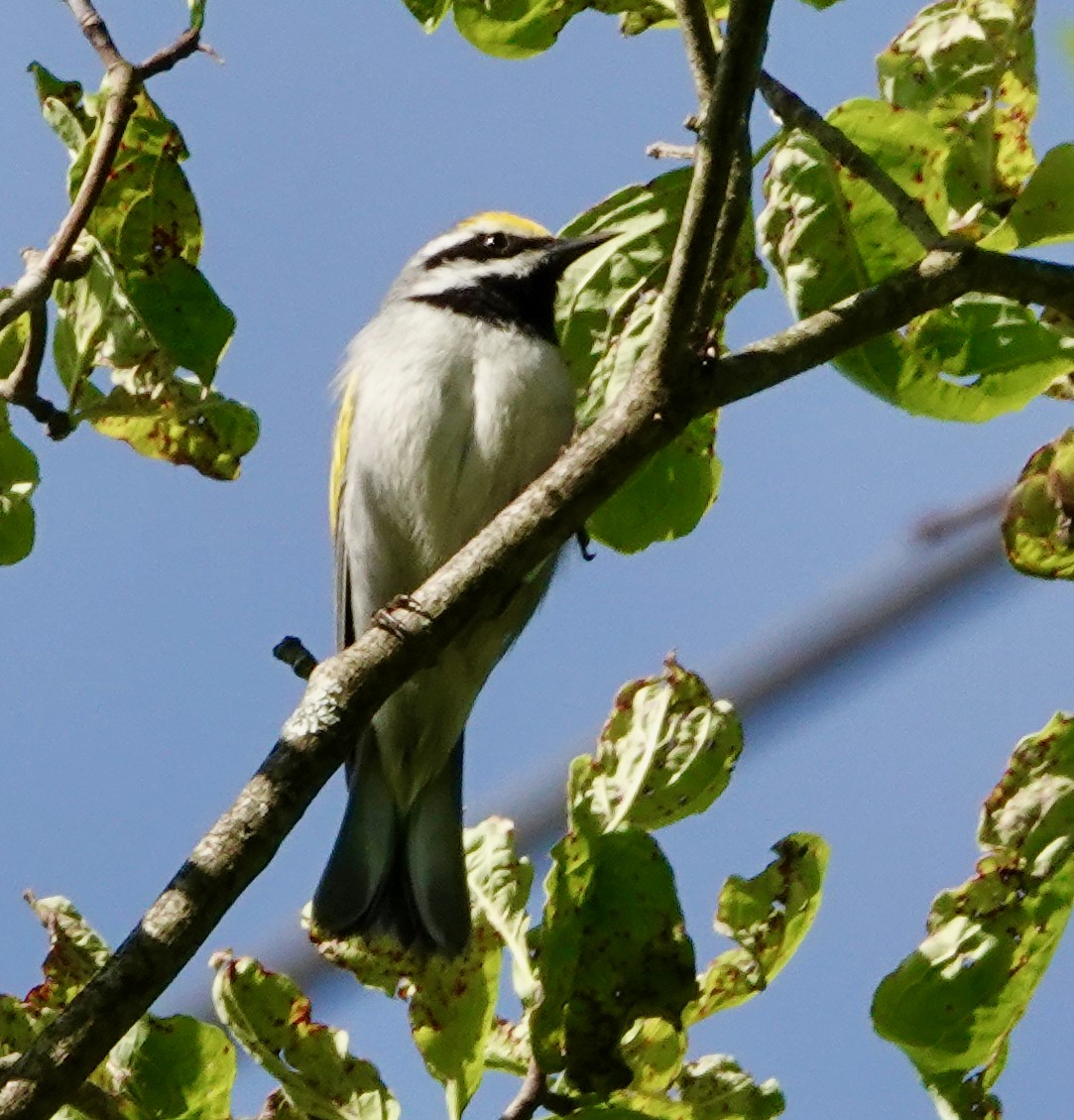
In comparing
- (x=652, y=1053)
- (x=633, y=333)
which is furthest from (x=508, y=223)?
(x=652, y=1053)

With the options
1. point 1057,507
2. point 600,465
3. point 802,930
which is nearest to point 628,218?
point 600,465

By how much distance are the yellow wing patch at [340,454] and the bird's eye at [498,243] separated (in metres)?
0.71

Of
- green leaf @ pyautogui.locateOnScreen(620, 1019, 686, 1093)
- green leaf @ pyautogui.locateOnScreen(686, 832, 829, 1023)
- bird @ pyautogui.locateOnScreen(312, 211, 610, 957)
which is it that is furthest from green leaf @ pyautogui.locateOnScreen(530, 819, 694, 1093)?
bird @ pyautogui.locateOnScreen(312, 211, 610, 957)

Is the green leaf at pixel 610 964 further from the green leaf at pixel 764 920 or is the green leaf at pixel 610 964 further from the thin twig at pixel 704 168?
the thin twig at pixel 704 168

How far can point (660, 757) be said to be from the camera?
2.32 m

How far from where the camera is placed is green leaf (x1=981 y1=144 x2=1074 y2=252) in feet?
7.31

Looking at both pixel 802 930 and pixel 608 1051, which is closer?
pixel 608 1051

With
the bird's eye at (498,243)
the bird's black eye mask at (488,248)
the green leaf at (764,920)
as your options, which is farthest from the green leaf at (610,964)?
the bird's eye at (498,243)

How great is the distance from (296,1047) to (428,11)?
1.58 meters

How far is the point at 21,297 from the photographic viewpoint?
7.57 feet

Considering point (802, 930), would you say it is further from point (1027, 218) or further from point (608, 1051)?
point (1027, 218)

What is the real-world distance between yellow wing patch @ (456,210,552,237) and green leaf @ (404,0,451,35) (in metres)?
2.29

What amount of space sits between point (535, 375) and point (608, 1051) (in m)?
2.53

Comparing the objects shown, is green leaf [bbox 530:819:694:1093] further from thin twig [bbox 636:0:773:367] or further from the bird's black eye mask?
the bird's black eye mask
